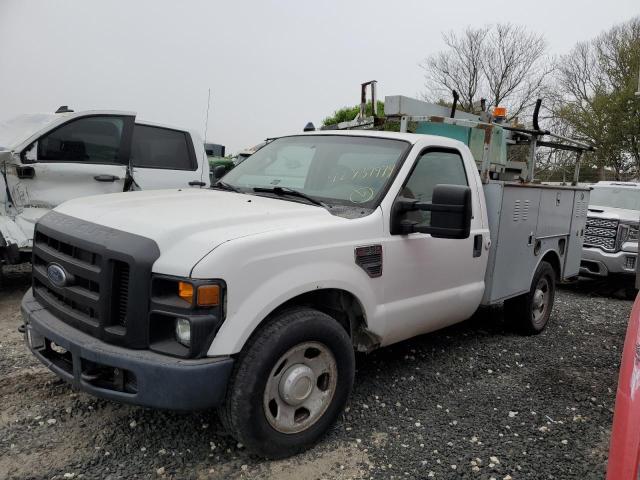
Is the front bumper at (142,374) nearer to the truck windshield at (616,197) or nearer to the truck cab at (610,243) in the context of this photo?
the truck cab at (610,243)

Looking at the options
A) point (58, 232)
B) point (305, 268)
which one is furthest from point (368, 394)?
point (58, 232)

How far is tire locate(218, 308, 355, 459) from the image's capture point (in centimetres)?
259

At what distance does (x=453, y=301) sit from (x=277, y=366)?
1740mm

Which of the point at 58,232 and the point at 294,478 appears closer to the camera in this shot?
the point at 294,478

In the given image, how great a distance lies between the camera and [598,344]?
5.23 meters

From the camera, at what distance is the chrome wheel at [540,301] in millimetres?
5266

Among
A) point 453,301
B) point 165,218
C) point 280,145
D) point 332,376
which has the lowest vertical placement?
point 332,376

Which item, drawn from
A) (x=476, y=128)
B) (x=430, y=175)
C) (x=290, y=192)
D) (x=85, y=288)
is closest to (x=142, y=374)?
(x=85, y=288)

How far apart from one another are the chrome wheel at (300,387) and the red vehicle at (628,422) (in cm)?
146

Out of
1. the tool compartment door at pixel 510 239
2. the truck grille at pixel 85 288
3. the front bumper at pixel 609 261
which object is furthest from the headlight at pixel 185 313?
the front bumper at pixel 609 261

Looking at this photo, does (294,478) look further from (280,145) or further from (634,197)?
(634,197)

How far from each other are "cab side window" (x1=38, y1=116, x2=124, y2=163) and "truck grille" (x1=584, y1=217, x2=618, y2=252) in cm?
681

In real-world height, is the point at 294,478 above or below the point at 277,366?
below

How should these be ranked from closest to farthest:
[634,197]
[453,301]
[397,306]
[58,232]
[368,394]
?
[58,232]
[397,306]
[368,394]
[453,301]
[634,197]
